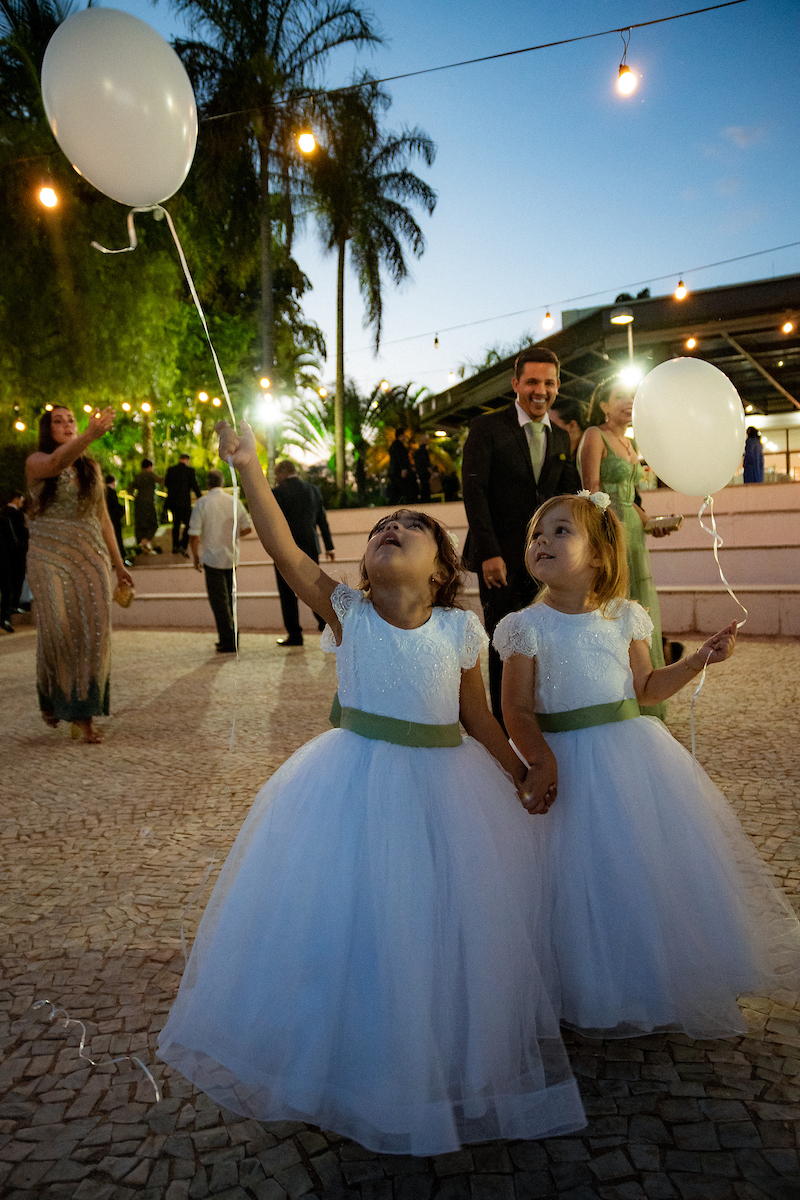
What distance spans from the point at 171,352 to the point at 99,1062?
1765 cm

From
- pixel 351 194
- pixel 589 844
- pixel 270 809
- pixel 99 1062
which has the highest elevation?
pixel 351 194

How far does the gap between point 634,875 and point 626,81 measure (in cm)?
746

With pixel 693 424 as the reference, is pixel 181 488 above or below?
above

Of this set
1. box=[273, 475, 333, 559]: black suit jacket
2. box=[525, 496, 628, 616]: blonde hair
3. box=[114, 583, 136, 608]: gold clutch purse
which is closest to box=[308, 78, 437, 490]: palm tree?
box=[273, 475, 333, 559]: black suit jacket

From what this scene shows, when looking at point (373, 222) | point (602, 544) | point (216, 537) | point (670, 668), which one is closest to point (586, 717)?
point (670, 668)

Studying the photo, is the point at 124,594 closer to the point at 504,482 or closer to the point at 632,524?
the point at 504,482

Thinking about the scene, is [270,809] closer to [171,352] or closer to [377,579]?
[377,579]

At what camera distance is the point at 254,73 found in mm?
17906

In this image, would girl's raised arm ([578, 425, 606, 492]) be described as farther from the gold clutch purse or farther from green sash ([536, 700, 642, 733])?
the gold clutch purse

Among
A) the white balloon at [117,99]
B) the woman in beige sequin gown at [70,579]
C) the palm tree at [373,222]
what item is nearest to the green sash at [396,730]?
the white balloon at [117,99]

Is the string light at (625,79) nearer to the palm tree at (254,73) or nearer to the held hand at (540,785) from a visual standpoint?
the held hand at (540,785)

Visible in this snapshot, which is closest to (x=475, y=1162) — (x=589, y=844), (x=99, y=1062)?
(x=589, y=844)

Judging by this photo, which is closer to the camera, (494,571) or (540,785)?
(540,785)

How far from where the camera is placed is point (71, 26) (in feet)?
9.34
